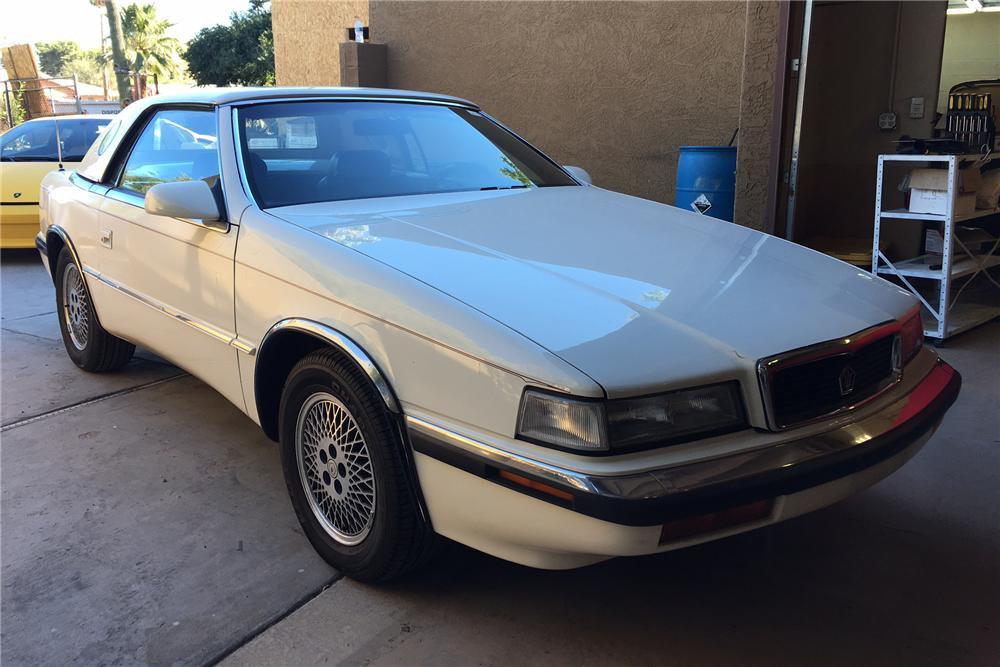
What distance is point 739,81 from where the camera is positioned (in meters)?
6.89

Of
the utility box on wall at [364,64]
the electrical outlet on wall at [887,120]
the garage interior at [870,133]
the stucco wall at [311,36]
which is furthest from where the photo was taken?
the stucco wall at [311,36]

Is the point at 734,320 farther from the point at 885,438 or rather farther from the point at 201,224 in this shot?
the point at 201,224

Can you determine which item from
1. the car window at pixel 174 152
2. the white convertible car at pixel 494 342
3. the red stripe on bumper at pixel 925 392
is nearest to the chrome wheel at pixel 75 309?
the car window at pixel 174 152

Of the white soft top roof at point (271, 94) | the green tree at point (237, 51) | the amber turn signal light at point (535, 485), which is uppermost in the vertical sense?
the green tree at point (237, 51)

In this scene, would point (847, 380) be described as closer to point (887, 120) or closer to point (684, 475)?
point (684, 475)

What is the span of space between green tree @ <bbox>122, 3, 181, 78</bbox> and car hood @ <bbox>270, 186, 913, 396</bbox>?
45.6 metres

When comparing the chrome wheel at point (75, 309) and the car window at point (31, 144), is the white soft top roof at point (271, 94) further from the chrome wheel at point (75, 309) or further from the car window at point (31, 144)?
the car window at point (31, 144)

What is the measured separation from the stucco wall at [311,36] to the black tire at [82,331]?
797cm

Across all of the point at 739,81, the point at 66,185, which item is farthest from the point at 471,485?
the point at 739,81

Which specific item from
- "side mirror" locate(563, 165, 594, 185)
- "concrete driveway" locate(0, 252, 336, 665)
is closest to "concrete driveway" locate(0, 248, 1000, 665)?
"concrete driveway" locate(0, 252, 336, 665)

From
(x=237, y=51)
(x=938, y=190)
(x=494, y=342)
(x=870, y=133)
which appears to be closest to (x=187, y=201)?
(x=494, y=342)

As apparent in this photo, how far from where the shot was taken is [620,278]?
2484 millimetres

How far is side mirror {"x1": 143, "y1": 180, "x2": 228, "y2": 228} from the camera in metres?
3.03

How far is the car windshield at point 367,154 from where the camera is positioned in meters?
3.20
